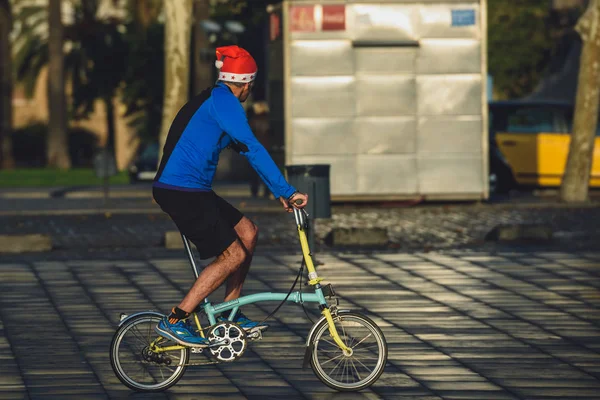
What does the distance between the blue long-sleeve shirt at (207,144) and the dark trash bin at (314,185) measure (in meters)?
3.43

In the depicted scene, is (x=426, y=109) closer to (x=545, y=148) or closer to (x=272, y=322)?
(x=545, y=148)

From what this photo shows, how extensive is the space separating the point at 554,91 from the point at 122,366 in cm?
3522

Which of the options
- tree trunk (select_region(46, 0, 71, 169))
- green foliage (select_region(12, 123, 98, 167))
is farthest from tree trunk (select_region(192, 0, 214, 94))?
green foliage (select_region(12, 123, 98, 167))

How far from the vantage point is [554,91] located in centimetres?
4153

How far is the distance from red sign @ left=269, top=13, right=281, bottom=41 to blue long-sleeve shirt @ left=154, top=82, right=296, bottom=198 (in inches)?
625

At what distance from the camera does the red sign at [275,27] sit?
23359 mm

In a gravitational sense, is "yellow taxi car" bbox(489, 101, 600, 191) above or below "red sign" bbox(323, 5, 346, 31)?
below

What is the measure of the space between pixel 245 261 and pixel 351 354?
78cm

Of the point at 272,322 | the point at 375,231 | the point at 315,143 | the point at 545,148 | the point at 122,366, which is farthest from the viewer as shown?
the point at 545,148

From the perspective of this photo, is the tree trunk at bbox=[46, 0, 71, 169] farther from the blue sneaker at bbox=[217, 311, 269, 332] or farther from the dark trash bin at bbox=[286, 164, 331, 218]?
the blue sneaker at bbox=[217, 311, 269, 332]

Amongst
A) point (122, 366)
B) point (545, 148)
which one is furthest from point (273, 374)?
point (545, 148)

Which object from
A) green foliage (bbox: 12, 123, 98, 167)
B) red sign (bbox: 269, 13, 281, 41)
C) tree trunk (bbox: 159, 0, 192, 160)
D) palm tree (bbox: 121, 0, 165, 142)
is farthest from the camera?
green foliage (bbox: 12, 123, 98, 167)

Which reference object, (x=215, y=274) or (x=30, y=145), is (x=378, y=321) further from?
(x=30, y=145)

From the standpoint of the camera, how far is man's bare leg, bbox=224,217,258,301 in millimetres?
7773
